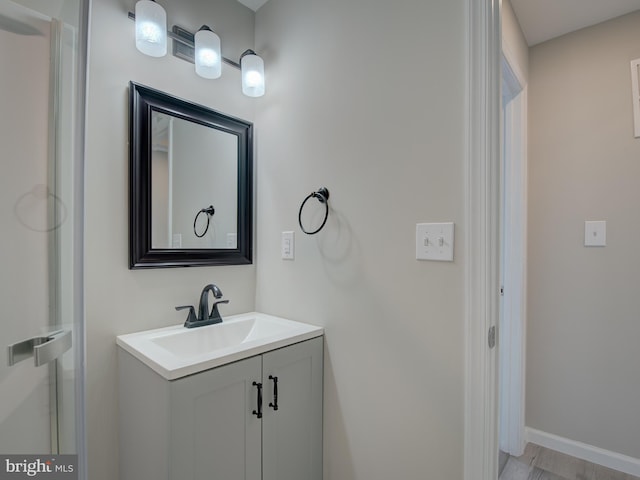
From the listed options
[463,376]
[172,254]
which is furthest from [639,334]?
[172,254]

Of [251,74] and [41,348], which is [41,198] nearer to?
[41,348]

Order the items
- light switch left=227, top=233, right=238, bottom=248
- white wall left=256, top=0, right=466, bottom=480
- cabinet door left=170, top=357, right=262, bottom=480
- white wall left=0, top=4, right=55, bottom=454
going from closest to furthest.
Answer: white wall left=0, top=4, right=55, bottom=454 → cabinet door left=170, top=357, right=262, bottom=480 → white wall left=256, top=0, right=466, bottom=480 → light switch left=227, top=233, right=238, bottom=248

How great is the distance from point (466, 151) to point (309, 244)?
75 centimetres

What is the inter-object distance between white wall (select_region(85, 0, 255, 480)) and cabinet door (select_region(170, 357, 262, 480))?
505 mm

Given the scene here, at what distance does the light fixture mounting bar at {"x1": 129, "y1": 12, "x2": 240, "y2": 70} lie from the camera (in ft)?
4.69

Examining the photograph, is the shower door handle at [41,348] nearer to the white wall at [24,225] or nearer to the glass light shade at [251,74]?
the white wall at [24,225]

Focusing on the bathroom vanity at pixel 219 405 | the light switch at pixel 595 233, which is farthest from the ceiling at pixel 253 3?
the light switch at pixel 595 233

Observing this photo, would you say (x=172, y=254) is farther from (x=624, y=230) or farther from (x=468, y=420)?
(x=624, y=230)

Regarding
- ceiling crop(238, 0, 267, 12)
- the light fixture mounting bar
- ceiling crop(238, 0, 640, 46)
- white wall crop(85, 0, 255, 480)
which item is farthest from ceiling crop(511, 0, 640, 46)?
white wall crop(85, 0, 255, 480)

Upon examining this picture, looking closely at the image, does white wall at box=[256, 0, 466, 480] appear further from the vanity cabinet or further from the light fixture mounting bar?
the light fixture mounting bar

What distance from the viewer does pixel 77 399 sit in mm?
1019

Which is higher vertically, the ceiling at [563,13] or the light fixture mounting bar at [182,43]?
the ceiling at [563,13]

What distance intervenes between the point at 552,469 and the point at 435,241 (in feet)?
5.38

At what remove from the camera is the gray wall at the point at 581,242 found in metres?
1.68
